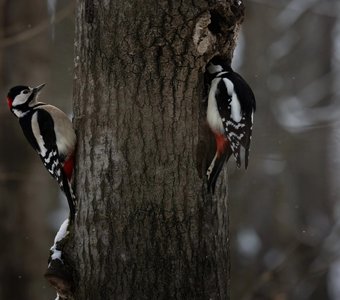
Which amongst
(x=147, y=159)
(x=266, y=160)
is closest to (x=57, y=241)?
(x=147, y=159)

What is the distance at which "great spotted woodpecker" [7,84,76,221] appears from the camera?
5.11 meters

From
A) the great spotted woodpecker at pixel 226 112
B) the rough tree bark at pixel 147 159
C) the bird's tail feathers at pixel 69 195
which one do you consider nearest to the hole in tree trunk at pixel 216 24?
the rough tree bark at pixel 147 159

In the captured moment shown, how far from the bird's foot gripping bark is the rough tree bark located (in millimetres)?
61

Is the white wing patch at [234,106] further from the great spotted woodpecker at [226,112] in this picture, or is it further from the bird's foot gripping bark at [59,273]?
the bird's foot gripping bark at [59,273]

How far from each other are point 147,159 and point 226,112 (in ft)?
2.63

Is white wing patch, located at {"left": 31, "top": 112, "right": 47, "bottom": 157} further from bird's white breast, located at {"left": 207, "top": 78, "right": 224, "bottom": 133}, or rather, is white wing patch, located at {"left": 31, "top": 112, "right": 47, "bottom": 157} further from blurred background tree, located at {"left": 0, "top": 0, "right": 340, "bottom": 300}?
blurred background tree, located at {"left": 0, "top": 0, "right": 340, "bottom": 300}

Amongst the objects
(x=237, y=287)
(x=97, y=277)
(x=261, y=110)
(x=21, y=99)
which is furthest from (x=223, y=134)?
(x=261, y=110)

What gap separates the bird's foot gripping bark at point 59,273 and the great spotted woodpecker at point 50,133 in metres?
0.25

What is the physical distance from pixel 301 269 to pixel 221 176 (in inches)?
314

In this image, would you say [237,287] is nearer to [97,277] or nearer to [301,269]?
[301,269]

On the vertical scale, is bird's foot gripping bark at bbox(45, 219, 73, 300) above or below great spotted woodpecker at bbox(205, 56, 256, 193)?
below

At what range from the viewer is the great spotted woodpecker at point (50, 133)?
5105 millimetres

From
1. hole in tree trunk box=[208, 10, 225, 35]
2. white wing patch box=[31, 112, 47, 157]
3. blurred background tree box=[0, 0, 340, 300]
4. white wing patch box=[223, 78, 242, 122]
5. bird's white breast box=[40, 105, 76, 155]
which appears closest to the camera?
hole in tree trunk box=[208, 10, 225, 35]

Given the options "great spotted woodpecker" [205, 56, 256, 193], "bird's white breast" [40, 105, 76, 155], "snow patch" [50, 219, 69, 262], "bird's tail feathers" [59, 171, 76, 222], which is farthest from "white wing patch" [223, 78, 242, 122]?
"snow patch" [50, 219, 69, 262]
